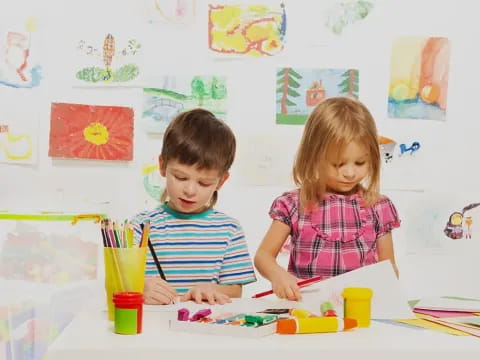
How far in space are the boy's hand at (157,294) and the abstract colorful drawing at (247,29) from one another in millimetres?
1237

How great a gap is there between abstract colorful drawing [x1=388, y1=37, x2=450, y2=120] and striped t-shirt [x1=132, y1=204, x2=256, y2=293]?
0.99 meters

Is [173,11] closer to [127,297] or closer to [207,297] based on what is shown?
[207,297]

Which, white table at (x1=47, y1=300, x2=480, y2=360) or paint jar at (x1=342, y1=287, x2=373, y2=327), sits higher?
paint jar at (x1=342, y1=287, x2=373, y2=327)

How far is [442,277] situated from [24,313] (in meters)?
1.25

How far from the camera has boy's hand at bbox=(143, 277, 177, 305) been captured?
1.19m

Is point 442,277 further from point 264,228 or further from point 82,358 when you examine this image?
point 82,358

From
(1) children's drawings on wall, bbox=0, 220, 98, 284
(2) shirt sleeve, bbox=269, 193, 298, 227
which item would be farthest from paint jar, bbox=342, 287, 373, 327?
(1) children's drawings on wall, bbox=0, 220, 98, 284

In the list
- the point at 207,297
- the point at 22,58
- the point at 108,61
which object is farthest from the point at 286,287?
the point at 22,58

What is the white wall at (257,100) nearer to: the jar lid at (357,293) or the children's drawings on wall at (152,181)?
the children's drawings on wall at (152,181)

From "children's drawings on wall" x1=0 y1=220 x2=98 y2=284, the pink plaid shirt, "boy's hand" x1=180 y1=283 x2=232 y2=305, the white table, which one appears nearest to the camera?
the white table

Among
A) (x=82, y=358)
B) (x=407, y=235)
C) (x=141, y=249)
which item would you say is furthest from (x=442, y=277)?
(x=82, y=358)

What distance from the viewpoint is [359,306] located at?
104 centimetres

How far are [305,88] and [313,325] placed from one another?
4.84 ft

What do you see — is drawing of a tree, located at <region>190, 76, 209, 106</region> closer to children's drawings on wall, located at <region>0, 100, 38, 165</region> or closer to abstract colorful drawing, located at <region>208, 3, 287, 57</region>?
abstract colorful drawing, located at <region>208, 3, 287, 57</region>
